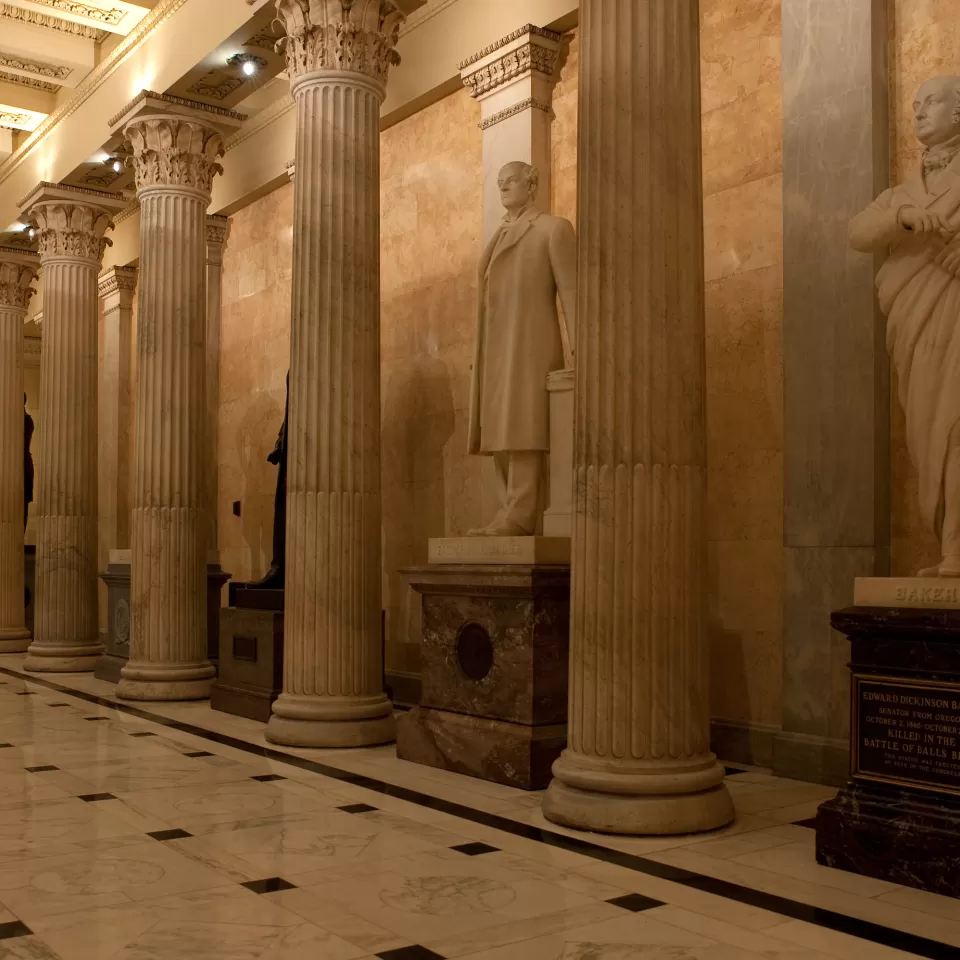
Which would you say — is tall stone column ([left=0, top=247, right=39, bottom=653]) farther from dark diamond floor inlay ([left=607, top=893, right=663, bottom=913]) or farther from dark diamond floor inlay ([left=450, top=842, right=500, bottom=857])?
dark diamond floor inlay ([left=607, top=893, right=663, bottom=913])

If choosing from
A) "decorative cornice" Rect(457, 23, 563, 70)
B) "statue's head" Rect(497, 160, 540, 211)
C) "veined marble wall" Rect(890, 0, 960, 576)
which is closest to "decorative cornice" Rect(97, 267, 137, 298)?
"decorative cornice" Rect(457, 23, 563, 70)

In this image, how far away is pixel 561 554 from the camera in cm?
703

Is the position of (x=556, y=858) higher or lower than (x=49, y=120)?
lower

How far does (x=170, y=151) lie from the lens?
11445 mm

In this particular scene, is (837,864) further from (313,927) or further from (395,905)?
(313,927)

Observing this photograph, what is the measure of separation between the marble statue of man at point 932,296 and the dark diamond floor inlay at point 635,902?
189cm

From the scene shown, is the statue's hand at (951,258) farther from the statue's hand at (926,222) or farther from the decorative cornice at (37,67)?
the decorative cornice at (37,67)

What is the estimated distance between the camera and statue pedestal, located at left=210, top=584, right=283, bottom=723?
947 cm

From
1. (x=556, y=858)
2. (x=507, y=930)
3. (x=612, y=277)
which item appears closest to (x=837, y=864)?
(x=556, y=858)

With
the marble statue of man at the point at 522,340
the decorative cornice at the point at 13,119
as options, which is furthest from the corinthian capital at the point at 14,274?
the marble statue of man at the point at 522,340

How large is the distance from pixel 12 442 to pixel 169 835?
495 inches

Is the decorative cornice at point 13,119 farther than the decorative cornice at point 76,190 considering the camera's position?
Yes

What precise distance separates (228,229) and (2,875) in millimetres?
11203

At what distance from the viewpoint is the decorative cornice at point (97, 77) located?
1180 cm
